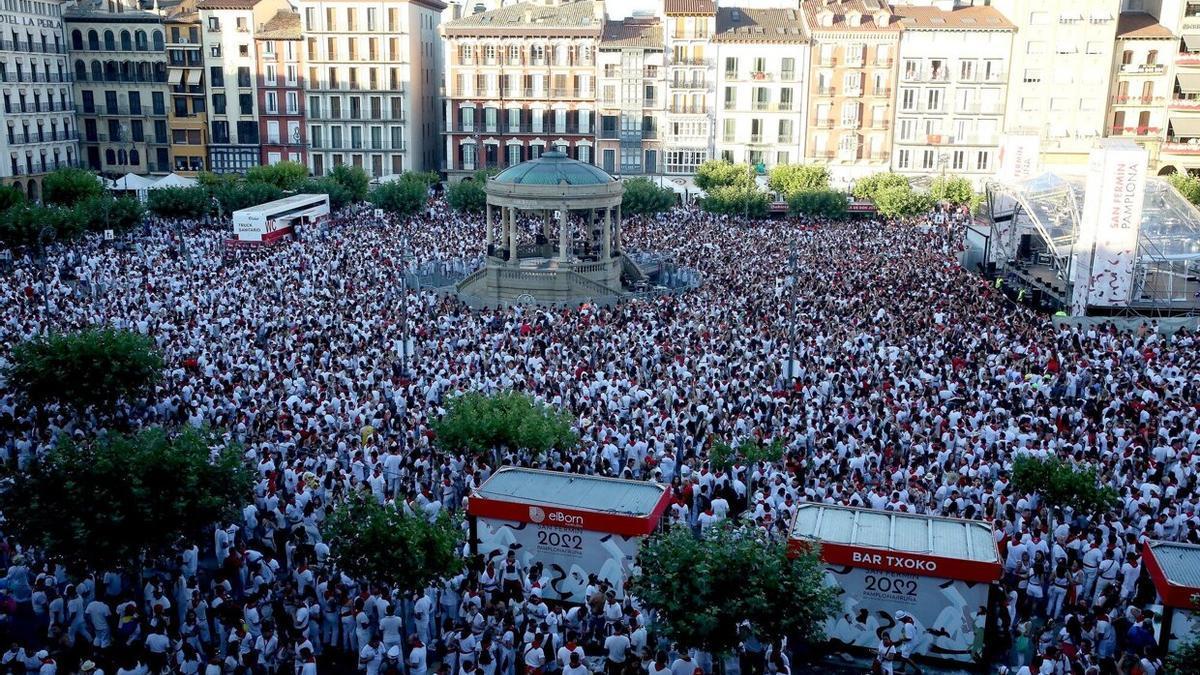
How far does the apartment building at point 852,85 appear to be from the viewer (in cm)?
7238

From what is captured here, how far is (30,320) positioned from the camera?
107 ft

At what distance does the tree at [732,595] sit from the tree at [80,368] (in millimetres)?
15179

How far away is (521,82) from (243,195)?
82.1ft

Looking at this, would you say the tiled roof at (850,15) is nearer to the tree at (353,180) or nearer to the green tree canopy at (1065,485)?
the tree at (353,180)

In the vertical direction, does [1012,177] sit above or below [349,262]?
above

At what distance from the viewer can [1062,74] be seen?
70.2 metres

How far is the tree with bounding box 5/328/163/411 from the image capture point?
23.3m

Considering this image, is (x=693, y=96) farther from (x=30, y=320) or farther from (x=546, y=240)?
(x=30, y=320)

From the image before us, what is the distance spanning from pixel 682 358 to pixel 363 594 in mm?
14964

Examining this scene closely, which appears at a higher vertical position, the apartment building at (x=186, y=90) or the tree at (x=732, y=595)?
the apartment building at (x=186, y=90)

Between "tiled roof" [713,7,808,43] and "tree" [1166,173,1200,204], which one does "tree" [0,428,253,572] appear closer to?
"tree" [1166,173,1200,204]

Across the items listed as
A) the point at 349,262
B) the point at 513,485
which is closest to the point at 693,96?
the point at 349,262

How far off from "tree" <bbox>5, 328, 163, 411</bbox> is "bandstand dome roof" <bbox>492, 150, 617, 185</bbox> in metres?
21.3

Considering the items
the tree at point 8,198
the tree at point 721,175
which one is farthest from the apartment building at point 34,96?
the tree at point 721,175
